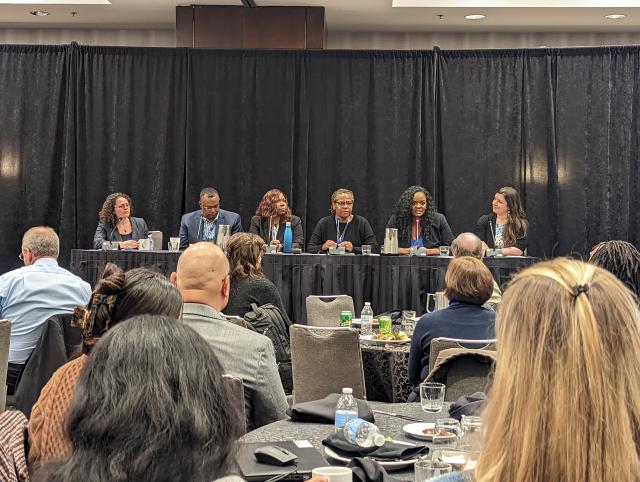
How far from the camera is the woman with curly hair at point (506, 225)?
791cm

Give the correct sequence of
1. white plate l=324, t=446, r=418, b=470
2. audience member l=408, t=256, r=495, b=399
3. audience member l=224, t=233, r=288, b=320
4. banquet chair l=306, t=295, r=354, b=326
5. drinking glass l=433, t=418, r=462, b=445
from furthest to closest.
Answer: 1. banquet chair l=306, t=295, r=354, b=326
2. audience member l=224, t=233, r=288, b=320
3. audience member l=408, t=256, r=495, b=399
4. drinking glass l=433, t=418, r=462, b=445
5. white plate l=324, t=446, r=418, b=470

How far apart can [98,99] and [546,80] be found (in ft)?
16.0

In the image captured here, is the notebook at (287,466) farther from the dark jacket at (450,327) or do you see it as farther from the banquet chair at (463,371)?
the dark jacket at (450,327)

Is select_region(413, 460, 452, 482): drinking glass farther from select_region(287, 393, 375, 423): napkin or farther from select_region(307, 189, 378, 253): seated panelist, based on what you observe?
select_region(307, 189, 378, 253): seated panelist

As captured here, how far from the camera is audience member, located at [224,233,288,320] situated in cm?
502

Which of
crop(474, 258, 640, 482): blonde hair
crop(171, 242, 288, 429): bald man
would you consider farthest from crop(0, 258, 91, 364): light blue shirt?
crop(474, 258, 640, 482): blonde hair

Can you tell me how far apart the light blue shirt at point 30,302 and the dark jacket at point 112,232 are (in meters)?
3.05

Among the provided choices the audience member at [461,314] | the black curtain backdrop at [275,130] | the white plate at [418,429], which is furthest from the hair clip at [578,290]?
the black curtain backdrop at [275,130]

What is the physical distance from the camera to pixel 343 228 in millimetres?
8297

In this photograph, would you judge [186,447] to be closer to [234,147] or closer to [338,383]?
[338,383]

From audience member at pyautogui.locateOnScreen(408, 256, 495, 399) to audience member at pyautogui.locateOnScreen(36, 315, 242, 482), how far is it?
273 cm

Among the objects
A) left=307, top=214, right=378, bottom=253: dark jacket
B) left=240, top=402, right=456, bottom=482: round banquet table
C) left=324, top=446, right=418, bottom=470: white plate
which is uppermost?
left=307, top=214, right=378, bottom=253: dark jacket

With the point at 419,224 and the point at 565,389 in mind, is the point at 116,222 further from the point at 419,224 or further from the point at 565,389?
the point at 565,389

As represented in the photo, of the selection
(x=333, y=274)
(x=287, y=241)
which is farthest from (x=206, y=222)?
(x=333, y=274)
